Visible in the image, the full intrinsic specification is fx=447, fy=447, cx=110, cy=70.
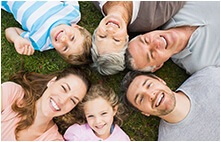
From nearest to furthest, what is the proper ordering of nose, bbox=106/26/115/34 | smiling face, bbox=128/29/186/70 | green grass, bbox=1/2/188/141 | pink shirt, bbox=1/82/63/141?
nose, bbox=106/26/115/34, smiling face, bbox=128/29/186/70, pink shirt, bbox=1/82/63/141, green grass, bbox=1/2/188/141

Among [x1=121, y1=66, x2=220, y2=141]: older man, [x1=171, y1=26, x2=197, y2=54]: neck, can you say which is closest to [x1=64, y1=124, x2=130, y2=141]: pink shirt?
[x1=121, y1=66, x2=220, y2=141]: older man

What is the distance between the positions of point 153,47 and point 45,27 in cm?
105

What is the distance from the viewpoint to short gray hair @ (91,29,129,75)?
13.1 ft

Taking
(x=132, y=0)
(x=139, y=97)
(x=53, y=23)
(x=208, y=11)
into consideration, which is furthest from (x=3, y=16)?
(x=208, y=11)

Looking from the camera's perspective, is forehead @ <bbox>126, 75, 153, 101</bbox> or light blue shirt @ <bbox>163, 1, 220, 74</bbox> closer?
forehead @ <bbox>126, 75, 153, 101</bbox>

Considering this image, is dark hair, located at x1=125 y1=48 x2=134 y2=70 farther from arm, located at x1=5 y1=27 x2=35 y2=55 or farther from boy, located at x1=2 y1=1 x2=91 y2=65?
arm, located at x1=5 y1=27 x2=35 y2=55

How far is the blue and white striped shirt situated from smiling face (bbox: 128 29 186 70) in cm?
74

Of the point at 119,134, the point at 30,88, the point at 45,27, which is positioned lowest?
the point at 119,134

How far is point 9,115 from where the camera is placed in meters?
4.18

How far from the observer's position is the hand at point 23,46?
4297 millimetres

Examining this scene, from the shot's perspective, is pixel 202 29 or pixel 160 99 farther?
pixel 202 29

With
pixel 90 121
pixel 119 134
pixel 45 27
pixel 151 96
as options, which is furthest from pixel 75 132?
pixel 45 27

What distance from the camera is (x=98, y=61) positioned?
4094 mm

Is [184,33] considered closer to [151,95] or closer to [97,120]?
[151,95]
